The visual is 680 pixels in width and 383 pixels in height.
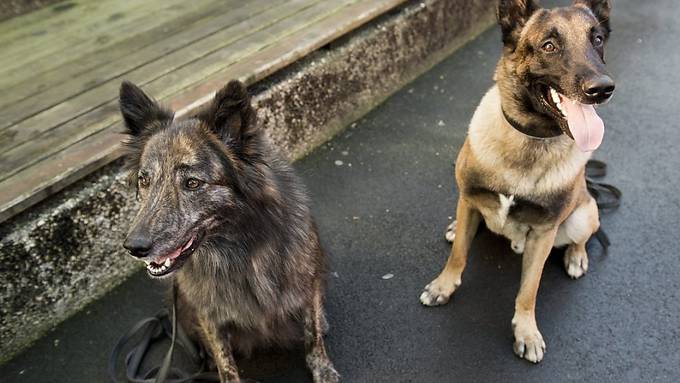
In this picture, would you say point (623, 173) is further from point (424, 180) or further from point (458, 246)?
point (458, 246)

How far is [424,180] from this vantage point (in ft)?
11.0

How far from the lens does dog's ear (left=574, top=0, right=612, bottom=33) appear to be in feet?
7.04

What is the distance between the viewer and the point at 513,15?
7.09ft

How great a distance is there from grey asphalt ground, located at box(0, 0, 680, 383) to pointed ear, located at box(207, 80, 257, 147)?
1064mm

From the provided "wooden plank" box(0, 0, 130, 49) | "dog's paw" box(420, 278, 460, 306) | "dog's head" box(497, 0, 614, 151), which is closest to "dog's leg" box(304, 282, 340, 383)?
"dog's paw" box(420, 278, 460, 306)

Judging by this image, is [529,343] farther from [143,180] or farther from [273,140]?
[273,140]

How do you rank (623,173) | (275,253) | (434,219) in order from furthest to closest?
(623,173)
(434,219)
(275,253)

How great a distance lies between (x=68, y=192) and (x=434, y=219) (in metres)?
1.82

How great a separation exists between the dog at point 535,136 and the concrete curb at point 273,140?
1348mm

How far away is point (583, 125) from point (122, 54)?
8.74ft

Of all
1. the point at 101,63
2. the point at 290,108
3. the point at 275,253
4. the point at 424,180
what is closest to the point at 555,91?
the point at 275,253

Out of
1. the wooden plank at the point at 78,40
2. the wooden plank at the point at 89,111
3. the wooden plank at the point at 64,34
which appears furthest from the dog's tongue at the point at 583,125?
the wooden plank at the point at 64,34

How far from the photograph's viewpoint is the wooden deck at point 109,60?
8.57ft

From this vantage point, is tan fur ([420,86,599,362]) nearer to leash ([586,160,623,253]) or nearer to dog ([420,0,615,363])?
dog ([420,0,615,363])
